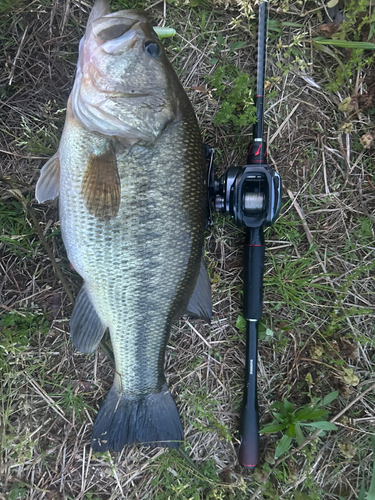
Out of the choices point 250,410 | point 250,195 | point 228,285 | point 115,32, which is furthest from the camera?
point 228,285

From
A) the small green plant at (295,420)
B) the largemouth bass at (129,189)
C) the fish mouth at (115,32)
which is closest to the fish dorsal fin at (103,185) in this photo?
the largemouth bass at (129,189)

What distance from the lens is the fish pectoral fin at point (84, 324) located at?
205 cm

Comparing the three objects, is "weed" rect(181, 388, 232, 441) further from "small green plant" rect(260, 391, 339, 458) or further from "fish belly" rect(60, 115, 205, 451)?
"fish belly" rect(60, 115, 205, 451)

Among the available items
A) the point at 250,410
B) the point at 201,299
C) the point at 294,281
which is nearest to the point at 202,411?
the point at 250,410

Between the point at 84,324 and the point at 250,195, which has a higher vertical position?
the point at 250,195

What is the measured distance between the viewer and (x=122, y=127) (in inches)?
67.7

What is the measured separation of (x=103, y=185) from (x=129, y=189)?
14 centimetres

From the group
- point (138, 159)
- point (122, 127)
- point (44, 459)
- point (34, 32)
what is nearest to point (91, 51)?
point (122, 127)

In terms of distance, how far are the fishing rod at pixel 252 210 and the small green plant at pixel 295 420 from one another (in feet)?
0.60

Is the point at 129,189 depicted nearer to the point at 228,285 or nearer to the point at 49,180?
the point at 49,180

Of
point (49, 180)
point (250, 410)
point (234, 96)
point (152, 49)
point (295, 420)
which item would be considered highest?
point (152, 49)

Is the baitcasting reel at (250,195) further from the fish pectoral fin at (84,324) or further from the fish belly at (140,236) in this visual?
the fish pectoral fin at (84,324)

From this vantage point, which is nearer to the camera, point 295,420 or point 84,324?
point 84,324

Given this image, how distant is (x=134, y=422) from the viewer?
7.09ft
